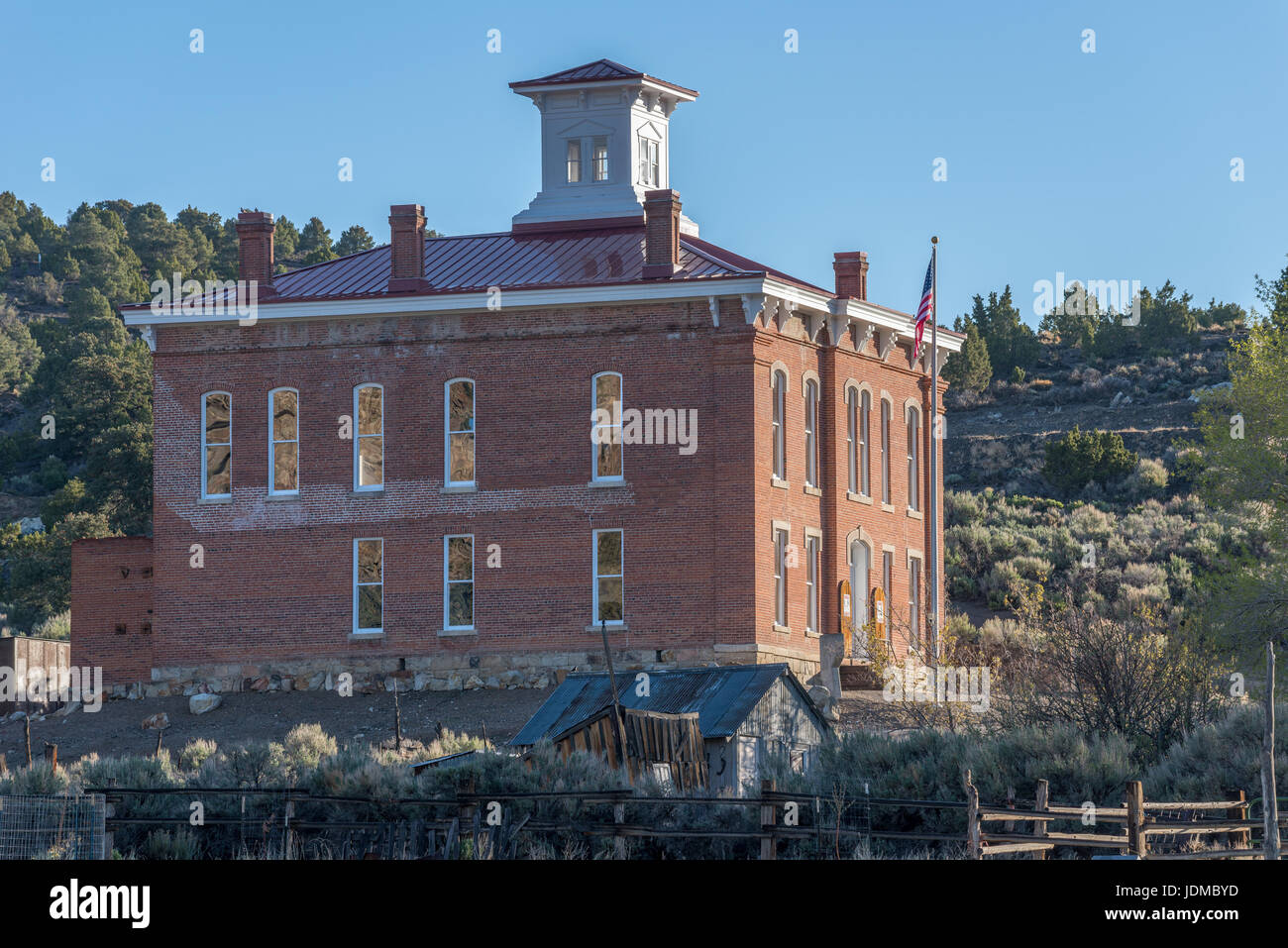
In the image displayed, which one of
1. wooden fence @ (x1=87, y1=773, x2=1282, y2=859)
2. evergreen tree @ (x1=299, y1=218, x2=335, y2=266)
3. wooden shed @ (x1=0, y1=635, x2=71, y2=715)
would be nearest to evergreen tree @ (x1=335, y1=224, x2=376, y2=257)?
evergreen tree @ (x1=299, y1=218, x2=335, y2=266)

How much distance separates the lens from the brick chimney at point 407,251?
43.2m

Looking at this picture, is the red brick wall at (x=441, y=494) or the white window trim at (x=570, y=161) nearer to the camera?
the red brick wall at (x=441, y=494)

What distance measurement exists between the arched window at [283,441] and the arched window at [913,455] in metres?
14.4

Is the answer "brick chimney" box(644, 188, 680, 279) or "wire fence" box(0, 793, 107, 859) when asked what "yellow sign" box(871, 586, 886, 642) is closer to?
"brick chimney" box(644, 188, 680, 279)

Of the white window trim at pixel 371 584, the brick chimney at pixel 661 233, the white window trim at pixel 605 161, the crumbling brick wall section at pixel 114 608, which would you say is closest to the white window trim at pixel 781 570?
the brick chimney at pixel 661 233

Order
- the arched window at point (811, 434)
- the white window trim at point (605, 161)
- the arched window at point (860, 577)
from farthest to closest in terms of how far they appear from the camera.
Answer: the white window trim at point (605, 161) < the arched window at point (860, 577) < the arched window at point (811, 434)

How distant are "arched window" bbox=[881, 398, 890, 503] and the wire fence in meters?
25.3

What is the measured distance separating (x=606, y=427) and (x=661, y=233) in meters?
4.22

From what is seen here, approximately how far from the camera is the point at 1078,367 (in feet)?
295

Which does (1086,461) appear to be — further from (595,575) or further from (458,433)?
(458,433)

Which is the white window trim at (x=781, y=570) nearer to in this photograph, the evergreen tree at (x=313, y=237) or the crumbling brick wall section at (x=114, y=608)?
the crumbling brick wall section at (x=114, y=608)

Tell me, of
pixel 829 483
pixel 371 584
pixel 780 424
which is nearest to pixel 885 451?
pixel 829 483

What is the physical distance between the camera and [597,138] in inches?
1916

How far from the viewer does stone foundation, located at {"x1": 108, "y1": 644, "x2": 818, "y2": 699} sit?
4016 cm
